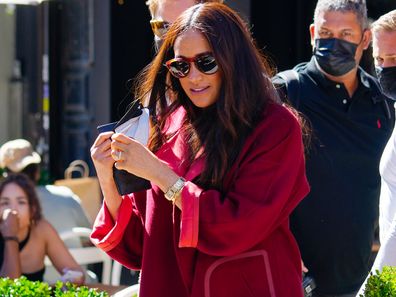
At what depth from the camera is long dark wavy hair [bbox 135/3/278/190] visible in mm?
2527

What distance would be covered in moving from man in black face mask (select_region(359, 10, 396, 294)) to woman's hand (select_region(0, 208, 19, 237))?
238 centimetres

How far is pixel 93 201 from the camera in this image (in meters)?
6.79

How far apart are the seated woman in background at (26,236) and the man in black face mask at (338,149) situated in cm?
185

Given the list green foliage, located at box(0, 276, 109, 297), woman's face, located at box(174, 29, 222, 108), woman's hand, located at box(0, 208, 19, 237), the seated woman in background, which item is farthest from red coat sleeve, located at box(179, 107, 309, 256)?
woman's hand, located at box(0, 208, 19, 237)

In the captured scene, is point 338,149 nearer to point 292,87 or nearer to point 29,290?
point 292,87

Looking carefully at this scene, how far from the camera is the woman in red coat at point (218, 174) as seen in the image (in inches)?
96.7

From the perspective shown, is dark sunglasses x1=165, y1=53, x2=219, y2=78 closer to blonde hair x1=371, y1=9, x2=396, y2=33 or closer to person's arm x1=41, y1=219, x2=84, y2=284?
blonde hair x1=371, y1=9, x2=396, y2=33

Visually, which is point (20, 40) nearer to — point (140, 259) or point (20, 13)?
point (20, 13)

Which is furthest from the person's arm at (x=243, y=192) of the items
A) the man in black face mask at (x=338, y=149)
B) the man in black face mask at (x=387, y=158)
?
the man in black face mask at (x=338, y=149)

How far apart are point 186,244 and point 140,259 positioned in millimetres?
408

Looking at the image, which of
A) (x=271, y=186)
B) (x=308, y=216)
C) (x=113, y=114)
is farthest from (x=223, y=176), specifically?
(x=113, y=114)

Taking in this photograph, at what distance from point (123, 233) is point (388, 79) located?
4.67ft

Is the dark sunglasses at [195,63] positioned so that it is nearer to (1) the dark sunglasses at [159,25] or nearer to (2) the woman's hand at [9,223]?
(1) the dark sunglasses at [159,25]

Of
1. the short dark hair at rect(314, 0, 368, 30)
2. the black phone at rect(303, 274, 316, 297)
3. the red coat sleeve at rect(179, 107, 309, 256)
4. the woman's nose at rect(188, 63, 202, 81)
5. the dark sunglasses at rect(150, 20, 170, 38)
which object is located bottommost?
the black phone at rect(303, 274, 316, 297)
